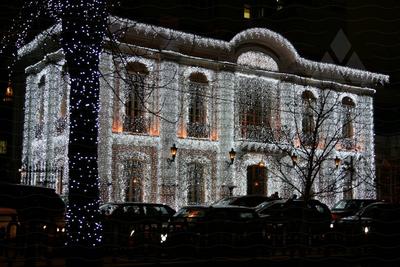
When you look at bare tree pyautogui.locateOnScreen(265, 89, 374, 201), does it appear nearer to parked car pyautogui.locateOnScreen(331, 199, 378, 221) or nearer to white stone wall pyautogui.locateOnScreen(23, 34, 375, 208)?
white stone wall pyautogui.locateOnScreen(23, 34, 375, 208)

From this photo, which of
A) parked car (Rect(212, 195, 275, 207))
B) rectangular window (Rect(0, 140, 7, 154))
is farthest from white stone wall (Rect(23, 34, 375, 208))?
rectangular window (Rect(0, 140, 7, 154))

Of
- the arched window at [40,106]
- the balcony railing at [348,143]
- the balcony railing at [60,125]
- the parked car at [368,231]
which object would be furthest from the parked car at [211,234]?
the balcony railing at [348,143]

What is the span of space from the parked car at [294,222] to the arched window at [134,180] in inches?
161

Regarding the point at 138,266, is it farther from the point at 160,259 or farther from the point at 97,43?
the point at 97,43

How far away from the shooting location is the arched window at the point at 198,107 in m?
16.3

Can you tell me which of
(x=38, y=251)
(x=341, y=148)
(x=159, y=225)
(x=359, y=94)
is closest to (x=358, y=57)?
(x=359, y=94)

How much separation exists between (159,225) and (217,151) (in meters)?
8.73

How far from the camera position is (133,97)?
613 inches

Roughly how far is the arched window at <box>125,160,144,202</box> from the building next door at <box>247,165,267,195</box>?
11.6ft

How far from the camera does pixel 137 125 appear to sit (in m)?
15.5

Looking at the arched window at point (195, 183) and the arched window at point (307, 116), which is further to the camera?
the arched window at point (307, 116)

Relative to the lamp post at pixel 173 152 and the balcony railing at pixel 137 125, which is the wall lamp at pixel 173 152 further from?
the balcony railing at pixel 137 125

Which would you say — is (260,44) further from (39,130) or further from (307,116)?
(39,130)

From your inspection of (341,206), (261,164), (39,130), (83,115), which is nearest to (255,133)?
(261,164)
